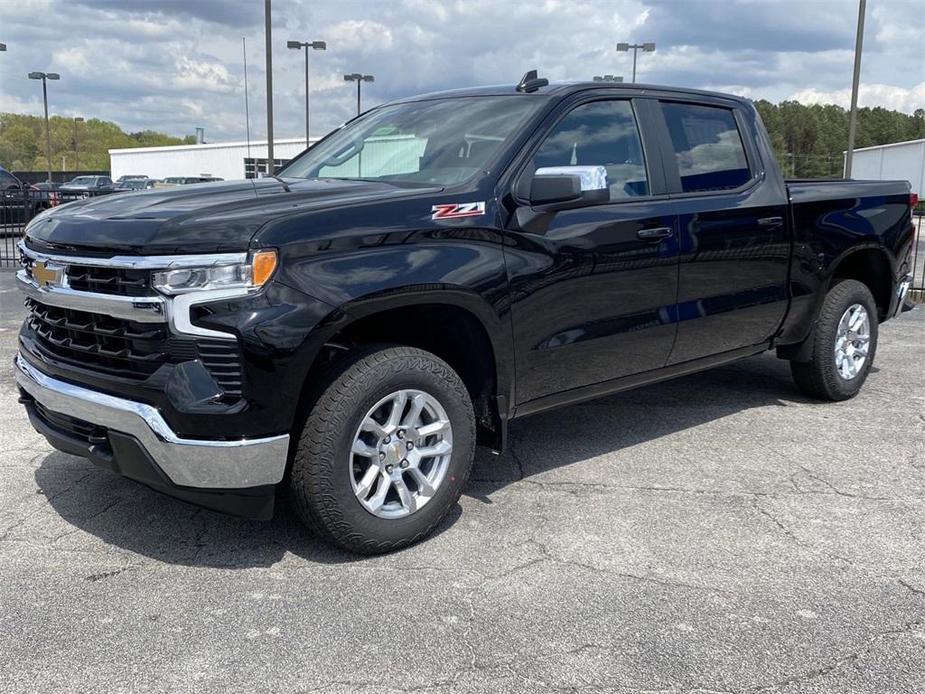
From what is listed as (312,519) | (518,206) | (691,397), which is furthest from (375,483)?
(691,397)

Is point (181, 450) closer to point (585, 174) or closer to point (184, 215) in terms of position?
point (184, 215)

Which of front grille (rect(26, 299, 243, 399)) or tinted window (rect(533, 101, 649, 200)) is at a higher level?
tinted window (rect(533, 101, 649, 200))

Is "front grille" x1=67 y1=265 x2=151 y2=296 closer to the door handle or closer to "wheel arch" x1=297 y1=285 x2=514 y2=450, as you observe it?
"wheel arch" x1=297 y1=285 x2=514 y2=450

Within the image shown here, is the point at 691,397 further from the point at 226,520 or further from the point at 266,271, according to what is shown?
the point at 266,271

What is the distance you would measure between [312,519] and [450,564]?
1.90 ft

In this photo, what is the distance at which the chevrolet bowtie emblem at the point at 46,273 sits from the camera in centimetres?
353

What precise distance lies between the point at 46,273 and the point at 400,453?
1.58 m

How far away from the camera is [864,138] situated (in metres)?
103

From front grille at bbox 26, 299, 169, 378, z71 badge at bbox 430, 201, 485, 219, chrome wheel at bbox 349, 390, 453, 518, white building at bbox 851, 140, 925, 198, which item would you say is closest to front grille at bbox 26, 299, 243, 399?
front grille at bbox 26, 299, 169, 378

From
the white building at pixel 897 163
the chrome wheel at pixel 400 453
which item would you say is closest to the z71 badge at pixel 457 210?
the chrome wheel at pixel 400 453

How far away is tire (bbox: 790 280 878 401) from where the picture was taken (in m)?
5.77

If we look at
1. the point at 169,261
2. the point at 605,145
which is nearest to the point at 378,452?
the point at 169,261

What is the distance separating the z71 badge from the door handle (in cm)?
99

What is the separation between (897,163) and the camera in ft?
170
